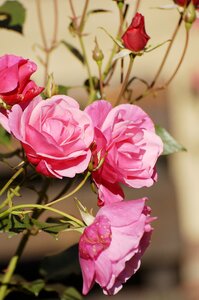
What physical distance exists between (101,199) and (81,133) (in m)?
0.07

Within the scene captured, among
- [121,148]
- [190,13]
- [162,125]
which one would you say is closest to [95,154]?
[121,148]

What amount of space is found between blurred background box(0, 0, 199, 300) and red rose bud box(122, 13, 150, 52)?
130 cm

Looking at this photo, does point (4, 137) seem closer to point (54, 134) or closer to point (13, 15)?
point (54, 134)

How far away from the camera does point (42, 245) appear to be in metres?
2.26

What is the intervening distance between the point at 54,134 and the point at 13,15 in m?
0.43

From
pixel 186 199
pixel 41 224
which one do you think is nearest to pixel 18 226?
pixel 41 224

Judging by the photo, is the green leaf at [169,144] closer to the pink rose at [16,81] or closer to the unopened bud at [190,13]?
the unopened bud at [190,13]

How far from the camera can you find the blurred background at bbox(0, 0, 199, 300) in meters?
2.32

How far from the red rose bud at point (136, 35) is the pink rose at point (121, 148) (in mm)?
92

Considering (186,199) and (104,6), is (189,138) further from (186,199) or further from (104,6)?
(104,6)

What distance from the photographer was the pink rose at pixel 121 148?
715mm

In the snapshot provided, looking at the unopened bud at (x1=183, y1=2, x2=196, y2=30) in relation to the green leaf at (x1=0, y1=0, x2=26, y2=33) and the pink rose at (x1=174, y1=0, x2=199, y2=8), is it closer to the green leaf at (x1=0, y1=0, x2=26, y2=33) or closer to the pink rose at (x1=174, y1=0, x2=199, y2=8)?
the pink rose at (x1=174, y1=0, x2=199, y2=8)

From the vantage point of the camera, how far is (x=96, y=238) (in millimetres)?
680

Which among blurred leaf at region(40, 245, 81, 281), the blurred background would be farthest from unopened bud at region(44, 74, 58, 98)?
the blurred background
